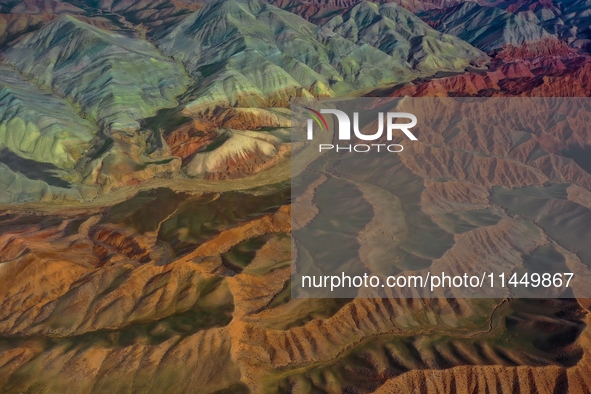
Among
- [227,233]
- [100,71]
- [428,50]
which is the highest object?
[428,50]

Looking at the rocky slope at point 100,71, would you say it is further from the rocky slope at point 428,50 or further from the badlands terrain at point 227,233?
the rocky slope at point 428,50

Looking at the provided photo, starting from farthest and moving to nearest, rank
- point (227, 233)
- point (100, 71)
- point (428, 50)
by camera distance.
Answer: point (428, 50), point (100, 71), point (227, 233)

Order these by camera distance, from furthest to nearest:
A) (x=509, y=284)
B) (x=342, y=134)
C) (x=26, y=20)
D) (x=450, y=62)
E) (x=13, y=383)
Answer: (x=450, y=62), (x=26, y=20), (x=342, y=134), (x=509, y=284), (x=13, y=383)

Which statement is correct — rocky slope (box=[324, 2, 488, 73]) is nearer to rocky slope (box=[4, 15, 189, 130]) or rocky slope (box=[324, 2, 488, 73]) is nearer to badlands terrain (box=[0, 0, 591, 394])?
badlands terrain (box=[0, 0, 591, 394])

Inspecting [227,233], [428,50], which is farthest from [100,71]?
[428,50]

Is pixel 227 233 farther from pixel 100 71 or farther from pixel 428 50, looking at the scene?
pixel 428 50

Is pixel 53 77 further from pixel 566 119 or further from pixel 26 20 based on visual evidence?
pixel 566 119

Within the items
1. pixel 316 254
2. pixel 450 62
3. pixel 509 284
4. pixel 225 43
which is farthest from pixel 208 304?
pixel 450 62

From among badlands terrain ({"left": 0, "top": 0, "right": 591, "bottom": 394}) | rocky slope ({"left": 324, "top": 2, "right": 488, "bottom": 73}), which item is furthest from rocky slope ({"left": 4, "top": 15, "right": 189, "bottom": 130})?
rocky slope ({"left": 324, "top": 2, "right": 488, "bottom": 73})
